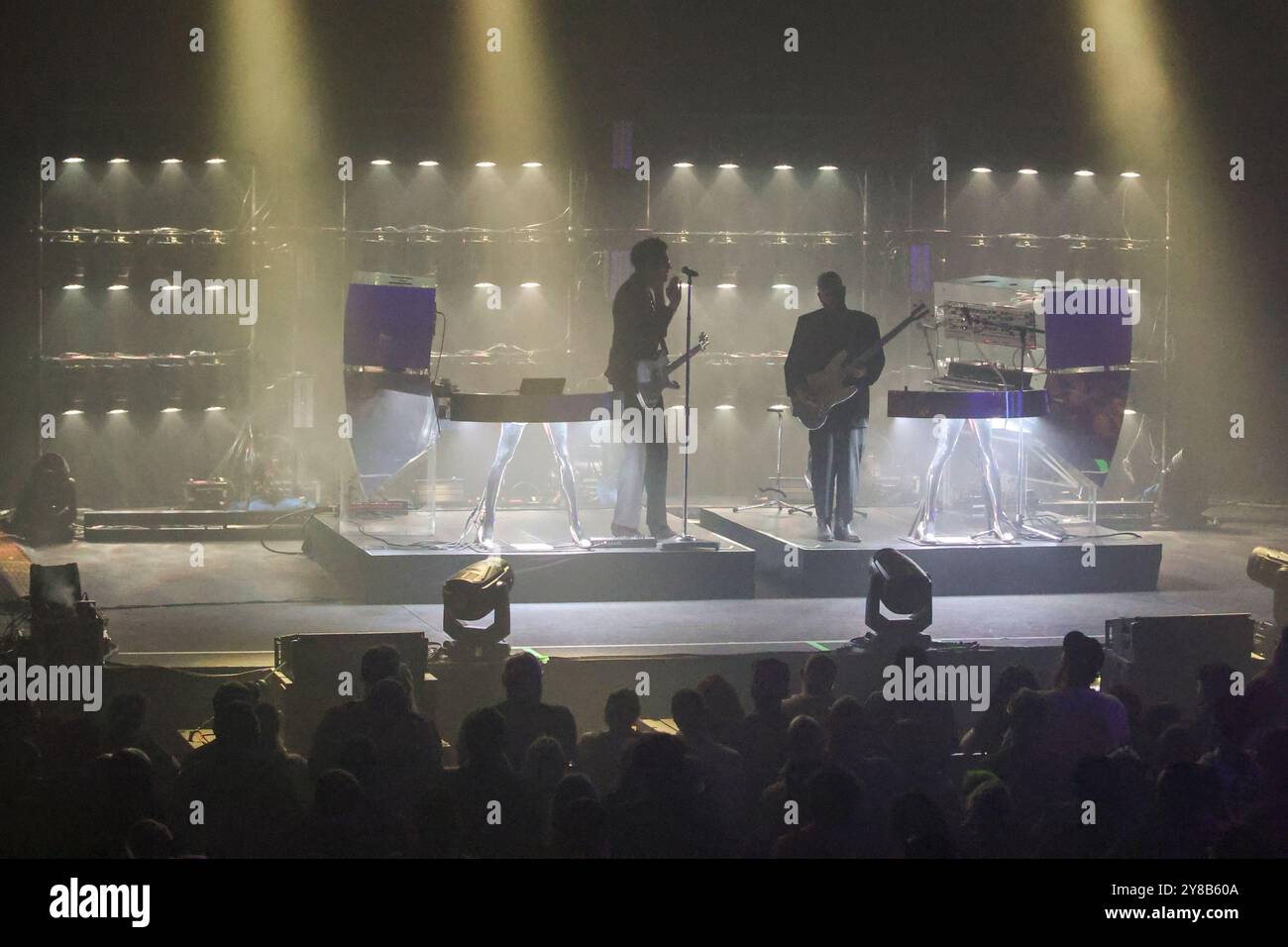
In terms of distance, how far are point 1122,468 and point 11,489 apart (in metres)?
11.3

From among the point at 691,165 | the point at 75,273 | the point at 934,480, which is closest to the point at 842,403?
the point at 934,480

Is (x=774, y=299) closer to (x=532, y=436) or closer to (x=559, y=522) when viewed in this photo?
(x=532, y=436)

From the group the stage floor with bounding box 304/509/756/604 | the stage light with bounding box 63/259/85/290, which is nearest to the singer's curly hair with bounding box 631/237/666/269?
the stage floor with bounding box 304/509/756/604

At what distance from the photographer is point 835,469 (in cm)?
980

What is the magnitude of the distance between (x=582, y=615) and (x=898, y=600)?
2.12 metres

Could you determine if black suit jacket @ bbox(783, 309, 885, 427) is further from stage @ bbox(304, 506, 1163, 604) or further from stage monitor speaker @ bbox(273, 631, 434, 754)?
stage monitor speaker @ bbox(273, 631, 434, 754)

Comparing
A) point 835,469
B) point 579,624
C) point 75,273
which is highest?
point 75,273

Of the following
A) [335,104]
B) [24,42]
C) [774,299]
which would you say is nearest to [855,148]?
[774,299]

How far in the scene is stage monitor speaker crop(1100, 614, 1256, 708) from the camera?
6.73 meters

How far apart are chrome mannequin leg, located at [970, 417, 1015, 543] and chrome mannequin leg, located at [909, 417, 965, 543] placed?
0.14 m

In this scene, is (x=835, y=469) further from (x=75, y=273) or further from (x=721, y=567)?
(x=75, y=273)

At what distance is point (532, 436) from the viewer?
15.3m

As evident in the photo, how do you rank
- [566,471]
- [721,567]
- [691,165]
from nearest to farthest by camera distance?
[721,567]
[566,471]
[691,165]

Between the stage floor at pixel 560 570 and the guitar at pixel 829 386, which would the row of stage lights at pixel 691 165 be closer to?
the guitar at pixel 829 386
